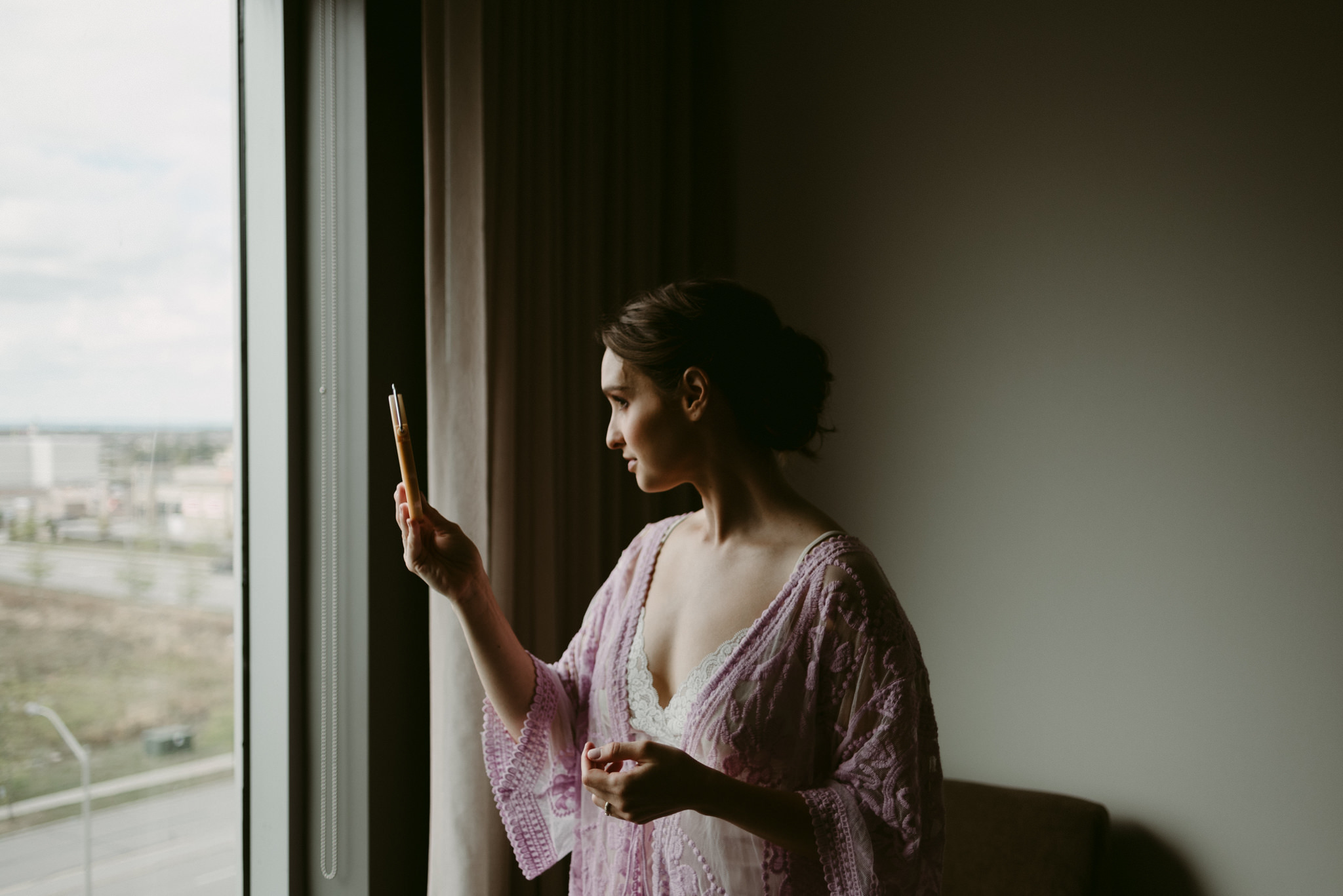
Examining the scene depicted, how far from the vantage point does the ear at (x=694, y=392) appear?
119 centimetres

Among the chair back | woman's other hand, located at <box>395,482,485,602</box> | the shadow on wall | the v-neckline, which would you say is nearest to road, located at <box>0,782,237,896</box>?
woman's other hand, located at <box>395,482,485,602</box>

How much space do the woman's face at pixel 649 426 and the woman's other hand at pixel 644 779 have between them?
13.3 inches

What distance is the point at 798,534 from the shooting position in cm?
119

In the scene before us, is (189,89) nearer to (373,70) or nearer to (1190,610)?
(373,70)

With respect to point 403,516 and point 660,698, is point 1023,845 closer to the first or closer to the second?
point 660,698

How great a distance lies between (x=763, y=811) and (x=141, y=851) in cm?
107

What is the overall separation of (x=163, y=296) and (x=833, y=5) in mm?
1534

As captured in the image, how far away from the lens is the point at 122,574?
1.49 m

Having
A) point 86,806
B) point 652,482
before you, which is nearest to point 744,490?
point 652,482

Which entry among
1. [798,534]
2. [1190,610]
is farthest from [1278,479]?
[798,534]

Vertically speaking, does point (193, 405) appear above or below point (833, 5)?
below

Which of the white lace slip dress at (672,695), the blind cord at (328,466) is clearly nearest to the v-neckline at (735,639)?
the white lace slip dress at (672,695)

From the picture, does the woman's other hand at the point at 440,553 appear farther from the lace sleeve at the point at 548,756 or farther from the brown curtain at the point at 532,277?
the brown curtain at the point at 532,277

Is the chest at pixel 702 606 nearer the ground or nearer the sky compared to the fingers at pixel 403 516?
nearer the ground
